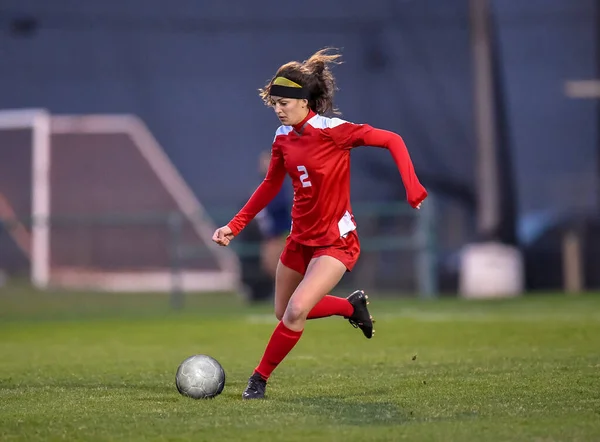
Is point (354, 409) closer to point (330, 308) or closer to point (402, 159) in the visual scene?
point (330, 308)

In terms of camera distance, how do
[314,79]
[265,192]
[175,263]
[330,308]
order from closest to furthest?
1. [314,79]
2. [265,192]
3. [330,308]
4. [175,263]

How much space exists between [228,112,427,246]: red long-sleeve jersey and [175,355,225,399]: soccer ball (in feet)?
2.90

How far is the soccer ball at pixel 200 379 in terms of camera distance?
6555 millimetres

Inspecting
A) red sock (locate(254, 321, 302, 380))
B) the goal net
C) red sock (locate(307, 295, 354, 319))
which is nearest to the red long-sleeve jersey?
red sock (locate(254, 321, 302, 380))

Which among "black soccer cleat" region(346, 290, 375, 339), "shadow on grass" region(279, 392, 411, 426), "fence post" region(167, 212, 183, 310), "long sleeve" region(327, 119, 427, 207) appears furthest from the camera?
"fence post" region(167, 212, 183, 310)

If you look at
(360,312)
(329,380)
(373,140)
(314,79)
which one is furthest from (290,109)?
(329,380)

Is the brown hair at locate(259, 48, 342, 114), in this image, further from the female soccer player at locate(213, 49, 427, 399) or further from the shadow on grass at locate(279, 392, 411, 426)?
the shadow on grass at locate(279, 392, 411, 426)

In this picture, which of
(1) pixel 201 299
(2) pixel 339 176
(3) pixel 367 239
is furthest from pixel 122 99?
(2) pixel 339 176

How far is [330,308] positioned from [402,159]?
121cm

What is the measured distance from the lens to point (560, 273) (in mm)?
18094

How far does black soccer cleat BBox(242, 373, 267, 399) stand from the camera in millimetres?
6520

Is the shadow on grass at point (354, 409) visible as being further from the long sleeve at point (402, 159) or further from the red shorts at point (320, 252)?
the long sleeve at point (402, 159)

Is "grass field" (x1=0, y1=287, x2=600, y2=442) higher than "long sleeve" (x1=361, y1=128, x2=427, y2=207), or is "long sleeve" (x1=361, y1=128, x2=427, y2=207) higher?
"long sleeve" (x1=361, y1=128, x2=427, y2=207)

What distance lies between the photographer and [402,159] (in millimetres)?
6645
